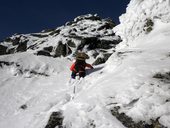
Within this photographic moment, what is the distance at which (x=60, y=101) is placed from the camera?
12.4 meters

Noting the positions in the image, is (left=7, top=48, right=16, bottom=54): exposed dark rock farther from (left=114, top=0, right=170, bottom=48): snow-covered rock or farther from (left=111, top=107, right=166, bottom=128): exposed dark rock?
(left=111, top=107, right=166, bottom=128): exposed dark rock

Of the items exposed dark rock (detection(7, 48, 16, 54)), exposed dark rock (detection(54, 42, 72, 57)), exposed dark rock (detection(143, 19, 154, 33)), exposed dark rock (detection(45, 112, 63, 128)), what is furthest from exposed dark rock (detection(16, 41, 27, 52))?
exposed dark rock (detection(45, 112, 63, 128))

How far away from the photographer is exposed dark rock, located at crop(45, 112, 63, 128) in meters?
9.36

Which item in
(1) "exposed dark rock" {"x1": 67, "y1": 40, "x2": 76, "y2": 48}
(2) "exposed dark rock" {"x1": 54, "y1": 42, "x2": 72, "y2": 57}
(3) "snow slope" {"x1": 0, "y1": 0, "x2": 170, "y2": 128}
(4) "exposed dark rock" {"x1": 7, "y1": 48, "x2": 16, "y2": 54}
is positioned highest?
(4) "exposed dark rock" {"x1": 7, "y1": 48, "x2": 16, "y2": 54}

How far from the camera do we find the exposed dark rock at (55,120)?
9359 millimetres

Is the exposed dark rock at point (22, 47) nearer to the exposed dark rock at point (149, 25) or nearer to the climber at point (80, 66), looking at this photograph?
the climber at point (80, 66)

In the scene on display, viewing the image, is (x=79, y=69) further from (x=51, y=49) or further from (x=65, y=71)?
(x=51, y=49)

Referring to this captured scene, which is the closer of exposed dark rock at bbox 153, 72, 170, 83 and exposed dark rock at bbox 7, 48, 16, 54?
exposed dark rock at bbox 153, 72, 170, 83

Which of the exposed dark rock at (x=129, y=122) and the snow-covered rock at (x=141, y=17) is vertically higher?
the snow-covered rock at (x=141, y=17)

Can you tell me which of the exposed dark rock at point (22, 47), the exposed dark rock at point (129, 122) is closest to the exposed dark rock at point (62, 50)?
the exposed dark rock at point (22, 47)

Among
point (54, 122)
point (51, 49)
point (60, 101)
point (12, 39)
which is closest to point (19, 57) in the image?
point (60, 101)

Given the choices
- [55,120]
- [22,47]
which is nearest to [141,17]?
[55,120]

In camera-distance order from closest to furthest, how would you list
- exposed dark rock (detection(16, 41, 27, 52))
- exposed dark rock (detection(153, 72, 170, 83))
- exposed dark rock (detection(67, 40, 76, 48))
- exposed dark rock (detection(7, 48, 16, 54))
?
exposed dark rock (detection(153, 72, 170, 83)) < exposed dark rock (detection(67, 40, 76, 48)) < exposed dark rock (detection(16, 41, 27, 52)) < exposed dark rock (detection(7, 48, 16, 54))

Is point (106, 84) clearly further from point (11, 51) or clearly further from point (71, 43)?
point (11, 51)
